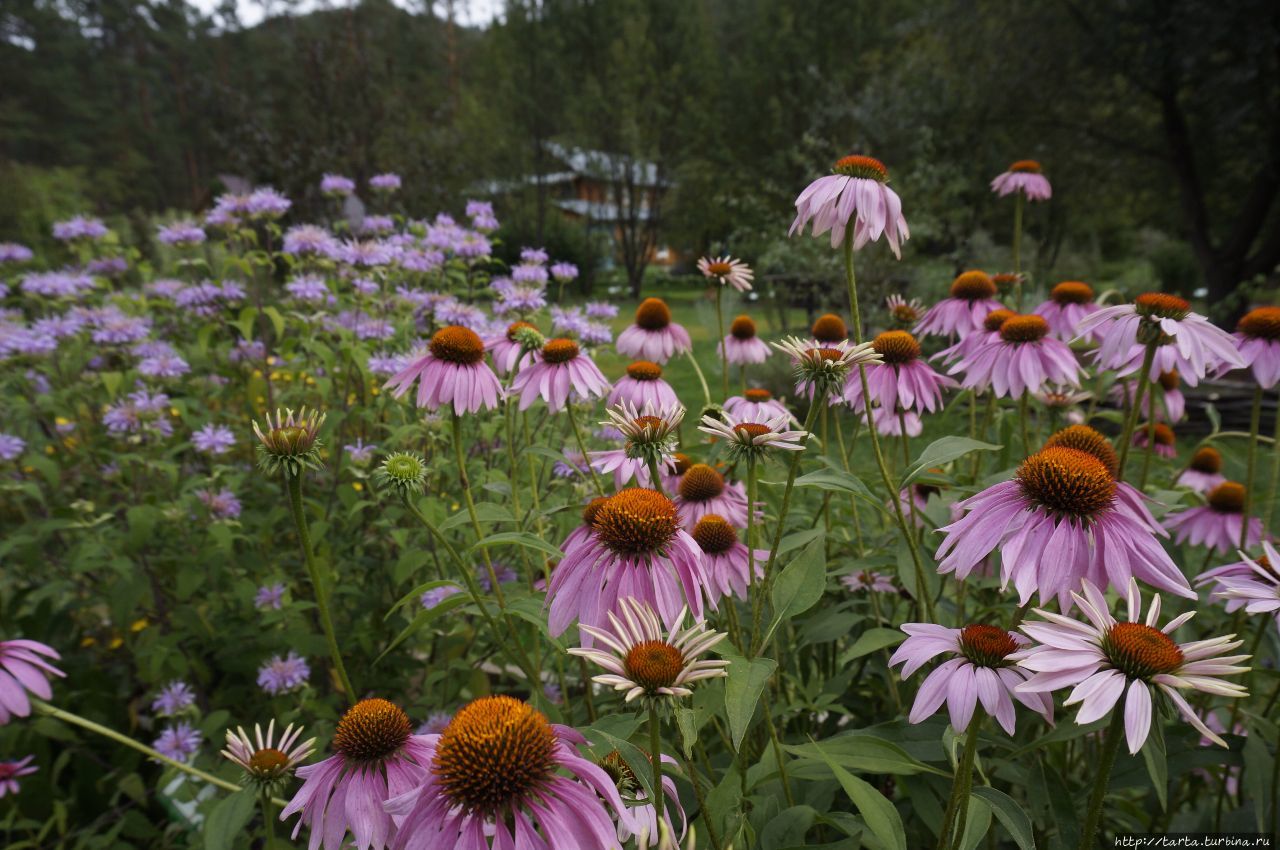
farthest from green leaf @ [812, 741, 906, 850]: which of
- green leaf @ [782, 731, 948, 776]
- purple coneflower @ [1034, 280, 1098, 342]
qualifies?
purple coneflower @ [1034, 280, 1098, 342]

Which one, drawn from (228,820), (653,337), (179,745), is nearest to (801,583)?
(228,820)

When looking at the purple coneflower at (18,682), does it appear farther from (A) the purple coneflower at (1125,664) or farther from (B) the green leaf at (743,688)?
(A) the purple coneflower at (1125,664)

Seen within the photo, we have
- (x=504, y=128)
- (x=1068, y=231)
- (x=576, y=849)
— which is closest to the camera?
(x=576, y=849)

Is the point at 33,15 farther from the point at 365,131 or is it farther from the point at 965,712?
the point at 965,712

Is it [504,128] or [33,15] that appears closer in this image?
[504,128]

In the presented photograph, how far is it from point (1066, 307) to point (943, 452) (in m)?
1.14

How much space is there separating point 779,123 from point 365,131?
9.76 metres

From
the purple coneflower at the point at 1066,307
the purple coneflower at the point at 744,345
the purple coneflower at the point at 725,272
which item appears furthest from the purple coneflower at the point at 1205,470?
the purple coneflower at the point at 725,272

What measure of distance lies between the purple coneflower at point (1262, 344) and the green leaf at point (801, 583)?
99 cm

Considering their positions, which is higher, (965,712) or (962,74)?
(962,74)

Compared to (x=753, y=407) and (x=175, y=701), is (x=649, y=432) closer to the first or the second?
(x=753, y=407)

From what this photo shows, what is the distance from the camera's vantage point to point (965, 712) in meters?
0.71

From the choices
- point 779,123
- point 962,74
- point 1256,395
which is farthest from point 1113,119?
point 1256,395

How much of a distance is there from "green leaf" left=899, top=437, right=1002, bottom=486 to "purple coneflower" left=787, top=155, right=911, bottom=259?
29 centimetres
